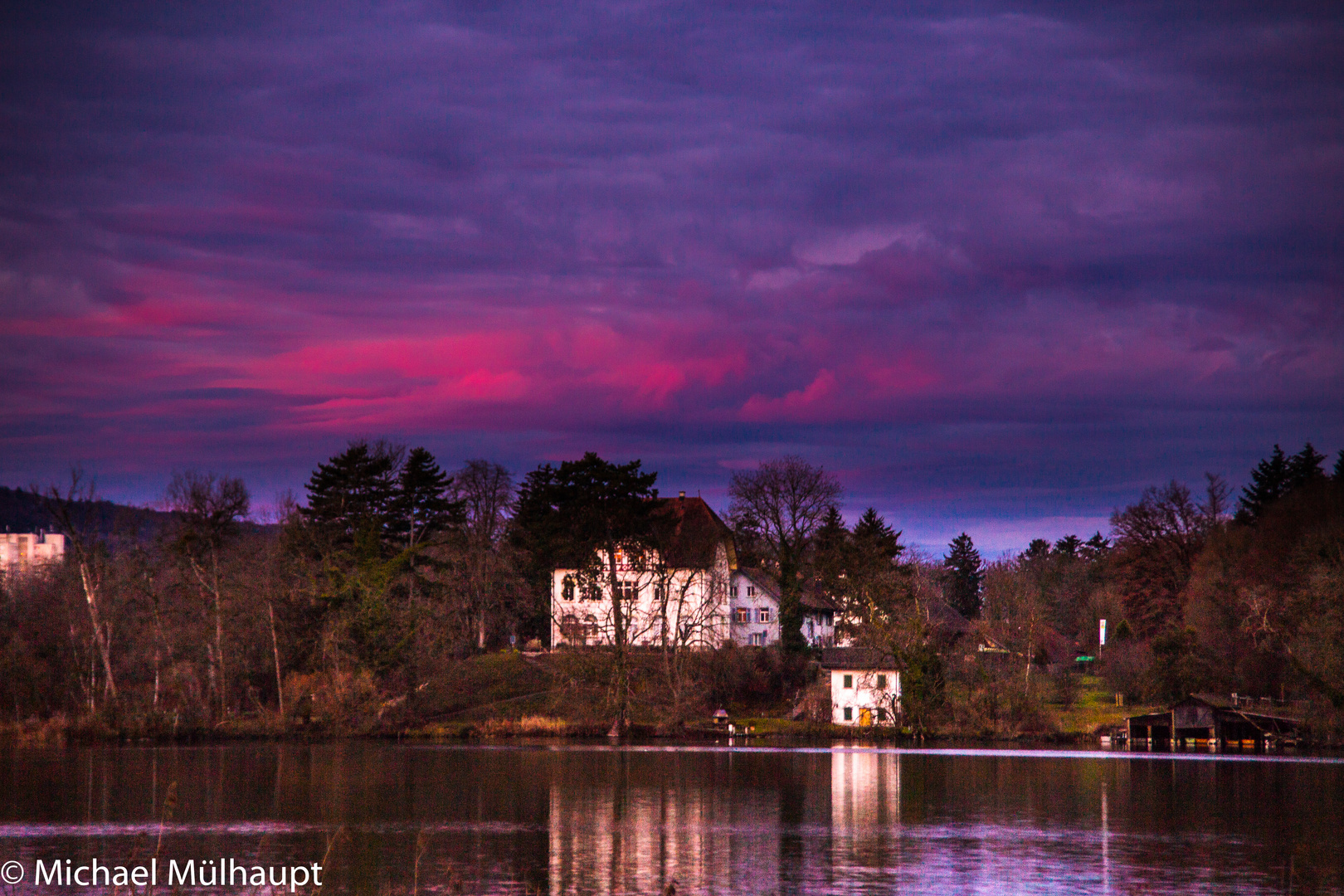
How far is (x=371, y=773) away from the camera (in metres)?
60.2

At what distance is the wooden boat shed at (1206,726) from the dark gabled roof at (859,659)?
1471cm

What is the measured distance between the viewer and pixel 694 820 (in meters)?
45.6

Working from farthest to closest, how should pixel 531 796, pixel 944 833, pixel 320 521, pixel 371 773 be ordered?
pixel 320 521 → pixel 371 773 → pixel 531 796 → pixel 944 833

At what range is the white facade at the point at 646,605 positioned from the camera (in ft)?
294

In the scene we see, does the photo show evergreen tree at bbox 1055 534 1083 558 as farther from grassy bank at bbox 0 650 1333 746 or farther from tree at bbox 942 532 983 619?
grassy bank at bbox 0 650 1333 746

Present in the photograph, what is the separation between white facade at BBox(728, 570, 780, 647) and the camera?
358 feet

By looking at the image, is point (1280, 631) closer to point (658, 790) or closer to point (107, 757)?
point (658, 790)

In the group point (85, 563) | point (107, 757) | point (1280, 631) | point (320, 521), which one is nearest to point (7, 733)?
point (85, 563)

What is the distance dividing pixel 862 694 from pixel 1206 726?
20.4 m

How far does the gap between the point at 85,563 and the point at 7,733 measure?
33.5 feet

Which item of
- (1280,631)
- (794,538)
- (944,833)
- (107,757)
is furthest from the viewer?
(794,538)

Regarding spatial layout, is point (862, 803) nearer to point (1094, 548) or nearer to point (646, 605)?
point (646, 605)

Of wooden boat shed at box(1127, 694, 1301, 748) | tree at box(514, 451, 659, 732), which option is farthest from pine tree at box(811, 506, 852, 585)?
wooden boat shed at box(1127, 694, 1301, 748)

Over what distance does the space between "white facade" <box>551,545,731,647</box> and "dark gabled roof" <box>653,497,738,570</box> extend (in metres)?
0.95
